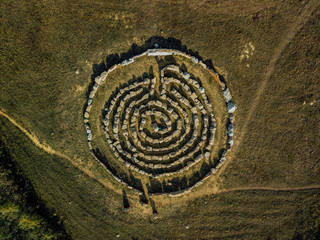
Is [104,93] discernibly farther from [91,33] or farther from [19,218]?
[19,218]

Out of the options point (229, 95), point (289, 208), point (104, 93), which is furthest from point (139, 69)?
point (289, 208)

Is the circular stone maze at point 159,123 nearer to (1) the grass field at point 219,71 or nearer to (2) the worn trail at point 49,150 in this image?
(1) the grass field at point 219,71

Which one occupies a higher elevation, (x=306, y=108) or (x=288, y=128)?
(x=306, y=108)

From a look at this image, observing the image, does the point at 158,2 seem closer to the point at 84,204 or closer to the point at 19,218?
the point at 84,204

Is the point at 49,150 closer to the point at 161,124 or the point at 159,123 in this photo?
the point at 159,123

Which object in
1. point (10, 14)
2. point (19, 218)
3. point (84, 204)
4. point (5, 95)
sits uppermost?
point (10, 14)

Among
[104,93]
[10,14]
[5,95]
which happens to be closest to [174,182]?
[104,93]
